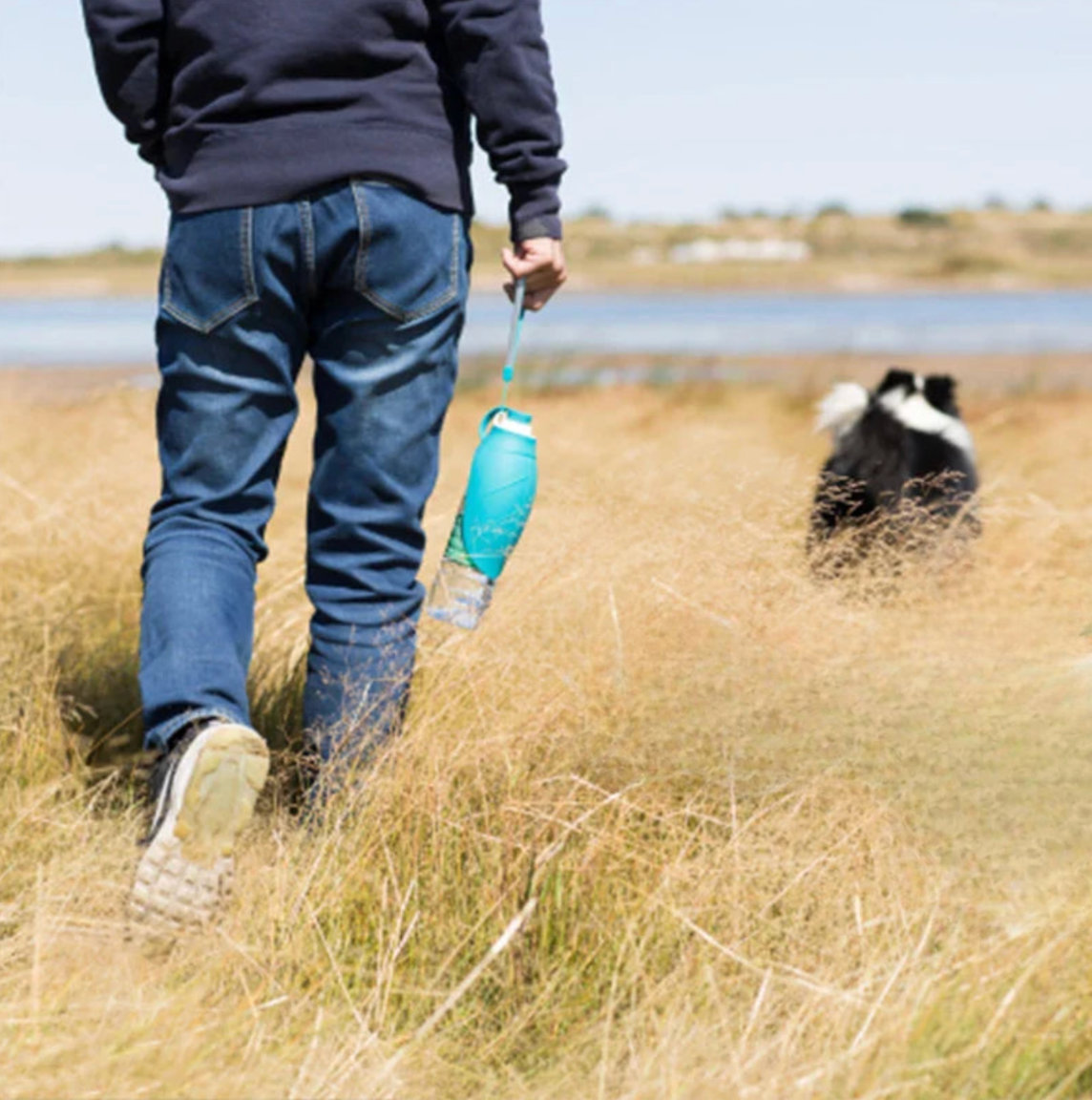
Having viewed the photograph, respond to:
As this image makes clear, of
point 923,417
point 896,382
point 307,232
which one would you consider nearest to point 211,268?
point 307,232

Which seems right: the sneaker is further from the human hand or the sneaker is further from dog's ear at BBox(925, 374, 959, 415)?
dog's ear at BBox(925, 374, 959, 415)

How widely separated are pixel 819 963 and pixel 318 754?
102 centimetres

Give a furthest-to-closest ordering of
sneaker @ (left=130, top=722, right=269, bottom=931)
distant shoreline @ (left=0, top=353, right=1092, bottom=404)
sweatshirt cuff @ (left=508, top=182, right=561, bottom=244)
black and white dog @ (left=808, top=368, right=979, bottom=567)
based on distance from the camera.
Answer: distant shoreline @ (left=0, top=353, right=1092, bottom=404) < black and white dog @ (left=808, top=368, right=979, bottom=567) < sweatshirt cuff @ (left=508, top=182, right=561, bottom=244) < sneaker @ (left=130, top=722, right=269, bottom=931)

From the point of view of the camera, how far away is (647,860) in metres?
2.42

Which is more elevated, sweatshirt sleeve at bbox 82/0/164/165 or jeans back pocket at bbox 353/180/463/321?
sweatshirt sleeve at bbox 82/0/164/165

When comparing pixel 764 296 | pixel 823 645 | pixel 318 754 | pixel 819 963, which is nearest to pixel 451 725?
pixel 318 754

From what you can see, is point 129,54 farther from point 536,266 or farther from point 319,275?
point 536,266

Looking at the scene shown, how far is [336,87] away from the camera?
8.98 feet

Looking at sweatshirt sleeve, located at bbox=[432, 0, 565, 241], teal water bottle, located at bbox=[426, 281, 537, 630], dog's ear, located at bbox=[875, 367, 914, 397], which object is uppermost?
sweatshirt sleeve, located at bbox=[432, 0, 565, 241]

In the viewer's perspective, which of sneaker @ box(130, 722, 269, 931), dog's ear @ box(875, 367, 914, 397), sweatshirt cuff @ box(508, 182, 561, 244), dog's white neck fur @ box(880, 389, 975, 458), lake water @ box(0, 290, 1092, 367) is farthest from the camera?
lake water @ box(0, 290, 1092, 367)

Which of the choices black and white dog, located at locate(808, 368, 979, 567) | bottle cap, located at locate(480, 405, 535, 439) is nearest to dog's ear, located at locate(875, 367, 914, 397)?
black and white dog, located at locate(808, 368, 979, 567)

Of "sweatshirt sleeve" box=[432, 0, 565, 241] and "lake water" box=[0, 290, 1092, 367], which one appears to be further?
"lake water" box=[0, 290, 1092, 367]

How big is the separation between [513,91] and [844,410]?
2.95 metres

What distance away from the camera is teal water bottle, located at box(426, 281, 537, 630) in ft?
9.89
